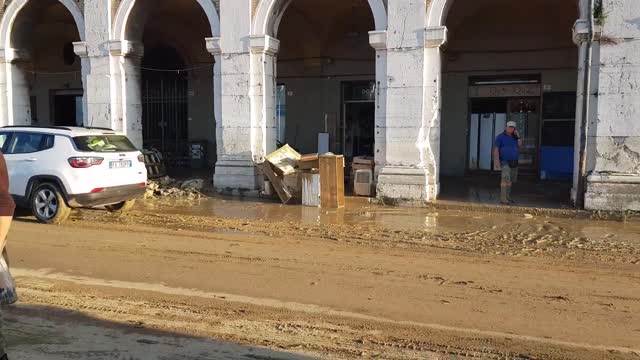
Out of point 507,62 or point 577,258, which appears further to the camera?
point 507,62

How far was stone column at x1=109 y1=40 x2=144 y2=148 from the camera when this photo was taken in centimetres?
1407

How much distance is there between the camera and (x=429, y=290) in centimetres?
577

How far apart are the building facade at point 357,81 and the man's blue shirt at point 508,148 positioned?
45.3 inches

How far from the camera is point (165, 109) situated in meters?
20.0

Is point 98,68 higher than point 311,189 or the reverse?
higher

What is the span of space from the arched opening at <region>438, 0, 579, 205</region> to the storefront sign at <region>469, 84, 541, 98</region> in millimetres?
28

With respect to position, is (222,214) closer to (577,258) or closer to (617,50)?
(577,258)

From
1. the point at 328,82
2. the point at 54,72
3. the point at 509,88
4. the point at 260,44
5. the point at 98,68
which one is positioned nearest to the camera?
the point at 260,44

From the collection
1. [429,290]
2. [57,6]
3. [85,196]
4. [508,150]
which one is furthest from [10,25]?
[429,290]

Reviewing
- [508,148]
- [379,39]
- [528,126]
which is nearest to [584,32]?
[508,148]

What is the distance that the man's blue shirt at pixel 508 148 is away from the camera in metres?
11.5

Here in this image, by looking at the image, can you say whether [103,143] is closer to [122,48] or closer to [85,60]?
[122,48]

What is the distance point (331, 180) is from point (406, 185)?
1590 millimetres

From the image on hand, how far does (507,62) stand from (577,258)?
10164 mm
